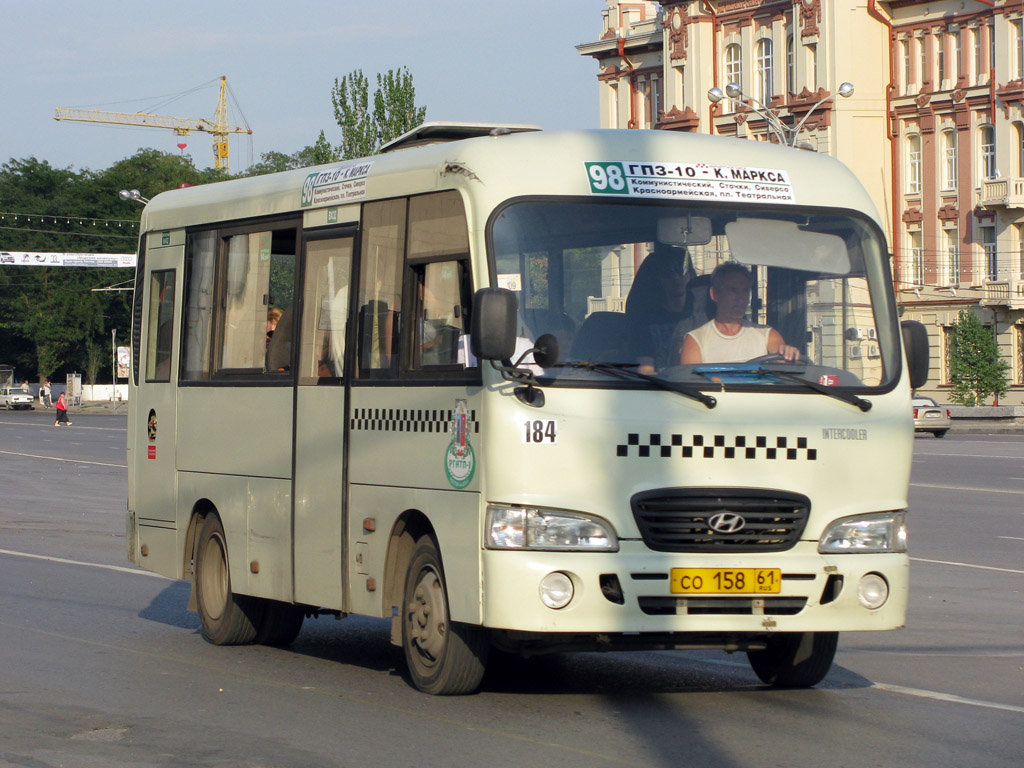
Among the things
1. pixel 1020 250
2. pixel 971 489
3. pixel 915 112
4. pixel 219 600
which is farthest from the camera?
pixel 915 112

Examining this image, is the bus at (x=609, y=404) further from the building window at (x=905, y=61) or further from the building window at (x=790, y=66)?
the building window at (x=790, y=66)

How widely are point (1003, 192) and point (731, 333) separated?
58.3 metres

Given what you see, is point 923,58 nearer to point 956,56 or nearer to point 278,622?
point 956,56

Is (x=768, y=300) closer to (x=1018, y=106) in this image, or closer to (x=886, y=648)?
(x=886, y=648)

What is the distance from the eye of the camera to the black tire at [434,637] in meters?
8.38

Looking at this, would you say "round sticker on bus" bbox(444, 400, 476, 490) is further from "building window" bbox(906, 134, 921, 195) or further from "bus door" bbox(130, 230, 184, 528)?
"building window" bbox(906, 134, 921, 195)

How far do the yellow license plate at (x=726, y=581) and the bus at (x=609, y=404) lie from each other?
0.01m

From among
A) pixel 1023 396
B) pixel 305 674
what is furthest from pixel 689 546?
pixel 1023 396

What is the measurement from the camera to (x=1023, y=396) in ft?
210

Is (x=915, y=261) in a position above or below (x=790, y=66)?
below

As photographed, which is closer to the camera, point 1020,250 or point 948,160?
point 1020,250

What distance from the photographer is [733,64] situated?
74312 mm

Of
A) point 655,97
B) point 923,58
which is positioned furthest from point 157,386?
point 655,97

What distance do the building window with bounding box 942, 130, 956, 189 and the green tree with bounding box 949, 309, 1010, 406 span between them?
5.85 meters
